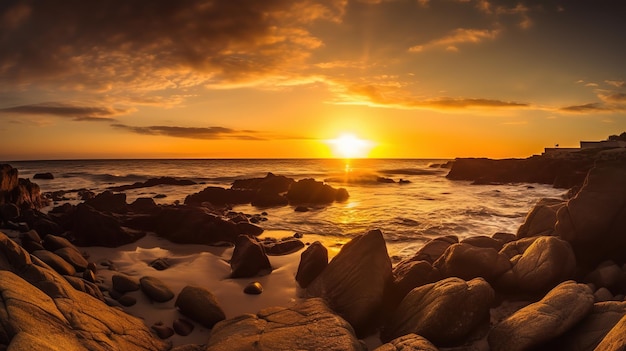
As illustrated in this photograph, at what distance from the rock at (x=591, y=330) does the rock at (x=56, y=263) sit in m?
9.44

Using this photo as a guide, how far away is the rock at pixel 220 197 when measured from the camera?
90.7 feet

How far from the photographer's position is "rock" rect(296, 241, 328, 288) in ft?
30.2

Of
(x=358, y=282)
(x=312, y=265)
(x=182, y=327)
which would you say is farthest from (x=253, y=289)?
(x=358, y=282)

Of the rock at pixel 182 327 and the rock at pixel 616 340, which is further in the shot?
the rock at pixel 182 327

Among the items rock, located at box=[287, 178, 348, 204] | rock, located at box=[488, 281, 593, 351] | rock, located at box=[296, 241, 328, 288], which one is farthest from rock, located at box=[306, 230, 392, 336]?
rock, located at box=[287, 178, 348, 204]

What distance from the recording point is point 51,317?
4.72m

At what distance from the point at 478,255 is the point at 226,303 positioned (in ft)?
20.0

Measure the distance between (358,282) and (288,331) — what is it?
7.60 ft

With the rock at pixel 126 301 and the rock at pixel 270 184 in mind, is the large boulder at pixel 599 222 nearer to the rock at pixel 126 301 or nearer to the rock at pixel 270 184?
the rock at pixel 126 301

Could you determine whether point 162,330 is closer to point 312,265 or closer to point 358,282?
point 312,265

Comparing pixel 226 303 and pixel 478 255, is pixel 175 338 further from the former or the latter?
pixel 478 255

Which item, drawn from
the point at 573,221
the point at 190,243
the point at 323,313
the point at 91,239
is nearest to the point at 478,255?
the point at 573,221

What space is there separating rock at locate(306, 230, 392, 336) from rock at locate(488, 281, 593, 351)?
2245 mm

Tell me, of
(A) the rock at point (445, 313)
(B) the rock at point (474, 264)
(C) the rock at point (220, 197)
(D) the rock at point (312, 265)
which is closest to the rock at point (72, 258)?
(D) the rock at point (312, 265)
